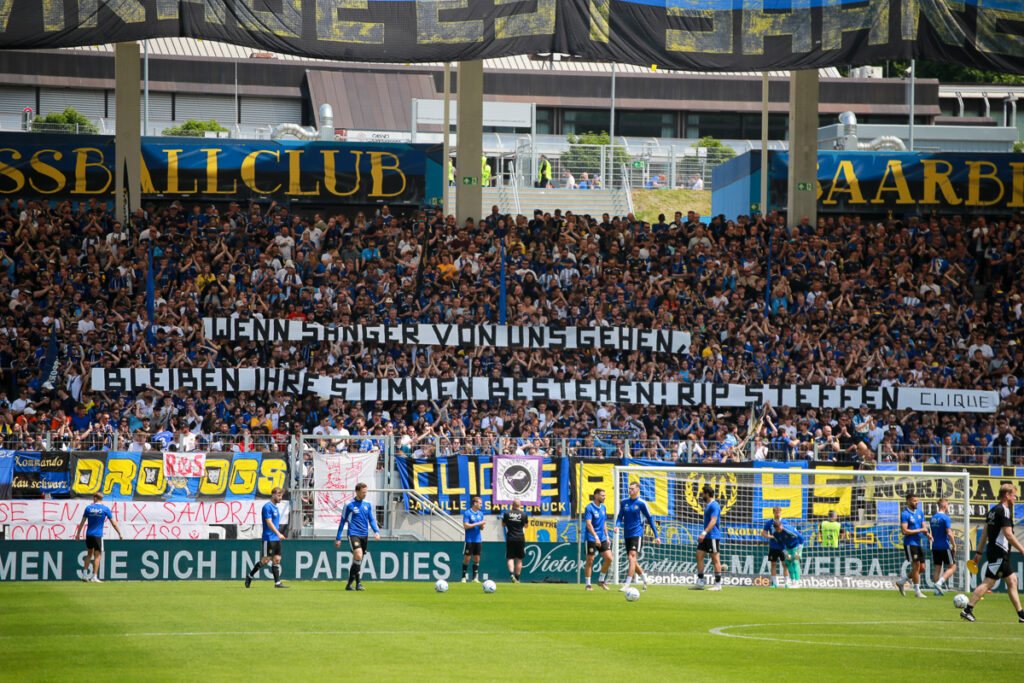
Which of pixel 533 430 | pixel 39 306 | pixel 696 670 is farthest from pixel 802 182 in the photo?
pixel 696 670

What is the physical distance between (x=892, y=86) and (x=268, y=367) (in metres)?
51.9

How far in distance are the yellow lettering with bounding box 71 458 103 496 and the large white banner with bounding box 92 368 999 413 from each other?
455cm

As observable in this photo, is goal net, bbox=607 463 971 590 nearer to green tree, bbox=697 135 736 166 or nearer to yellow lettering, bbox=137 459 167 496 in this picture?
yellow lettering, bbox=137 459 167 496

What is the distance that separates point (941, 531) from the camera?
20516mm

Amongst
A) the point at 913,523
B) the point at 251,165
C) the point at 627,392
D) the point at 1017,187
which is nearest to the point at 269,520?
the point at 913,523

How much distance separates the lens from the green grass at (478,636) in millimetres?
11945

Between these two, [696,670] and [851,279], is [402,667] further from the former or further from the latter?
[851,279]

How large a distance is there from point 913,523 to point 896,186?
1941 centimetres

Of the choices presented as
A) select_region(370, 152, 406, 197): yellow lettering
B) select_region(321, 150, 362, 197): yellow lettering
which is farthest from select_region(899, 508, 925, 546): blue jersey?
select_region(321, 150, 362, 197): yellow lettering

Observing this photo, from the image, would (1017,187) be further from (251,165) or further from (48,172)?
(48,172)

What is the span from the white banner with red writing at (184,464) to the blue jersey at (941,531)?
14132 mm

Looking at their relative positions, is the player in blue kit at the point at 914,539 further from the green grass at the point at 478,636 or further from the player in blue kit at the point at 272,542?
the player in blue kit at the point at 272,542

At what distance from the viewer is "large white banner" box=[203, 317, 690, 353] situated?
30250 millimetres

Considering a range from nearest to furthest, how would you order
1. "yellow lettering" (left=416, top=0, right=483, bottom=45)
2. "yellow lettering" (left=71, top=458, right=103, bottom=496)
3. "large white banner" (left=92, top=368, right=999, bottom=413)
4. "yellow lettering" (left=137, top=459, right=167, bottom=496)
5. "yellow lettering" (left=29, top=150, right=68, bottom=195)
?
"yellow lettering" (left=71, top=458, right=103, bottom=496) → "yellow lettering" (left=137, top=459, right=167, bottom=496) → "large white banner" (left=92, top=368, right=999, bottom=413) → "yellow lettering" (left=416, top=0, right=483, bottom=45) → "yellow lettering" (left=29, top=150, right=68, bottom=195)
